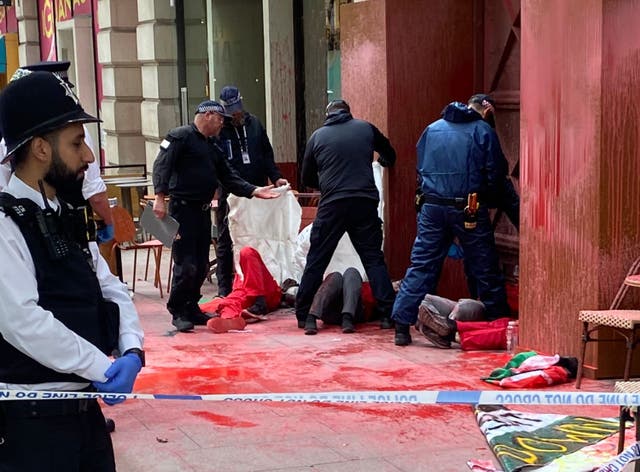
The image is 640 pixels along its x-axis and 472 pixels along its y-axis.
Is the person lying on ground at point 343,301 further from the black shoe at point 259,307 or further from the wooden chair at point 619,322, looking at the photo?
the wooden chair at point 619,322

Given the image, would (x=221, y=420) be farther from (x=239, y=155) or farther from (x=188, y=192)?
(x=239, y=155)

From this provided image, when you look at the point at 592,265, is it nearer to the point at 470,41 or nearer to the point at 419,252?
the point at 419,252

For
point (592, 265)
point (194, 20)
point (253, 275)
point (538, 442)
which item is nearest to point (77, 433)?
point (538, 442)

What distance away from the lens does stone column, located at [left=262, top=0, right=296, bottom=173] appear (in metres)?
13.4

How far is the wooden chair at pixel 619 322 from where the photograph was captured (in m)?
6.75

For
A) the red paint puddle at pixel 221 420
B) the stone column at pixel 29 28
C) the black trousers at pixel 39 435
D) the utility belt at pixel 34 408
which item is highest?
the stone column at pixel 29 28

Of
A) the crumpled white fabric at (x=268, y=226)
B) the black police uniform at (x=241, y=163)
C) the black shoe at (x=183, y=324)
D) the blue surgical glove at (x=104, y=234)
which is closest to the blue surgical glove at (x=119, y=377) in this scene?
the blue surgical glove at (x=104, y=234)

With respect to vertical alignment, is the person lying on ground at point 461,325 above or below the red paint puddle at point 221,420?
above

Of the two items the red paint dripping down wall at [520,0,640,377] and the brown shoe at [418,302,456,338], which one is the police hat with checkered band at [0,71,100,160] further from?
the brown shoe at [418,302,456,338]

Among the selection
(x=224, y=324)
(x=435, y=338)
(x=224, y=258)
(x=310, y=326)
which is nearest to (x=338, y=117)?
(x=310, y=326)

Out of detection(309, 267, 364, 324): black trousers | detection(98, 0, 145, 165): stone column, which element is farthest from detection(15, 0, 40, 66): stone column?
detection(309, 267, 364, 324): black trousers

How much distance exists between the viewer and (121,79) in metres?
18.8

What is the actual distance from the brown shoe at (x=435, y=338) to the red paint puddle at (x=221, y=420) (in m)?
2.29

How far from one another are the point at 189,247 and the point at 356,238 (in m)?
1.36
